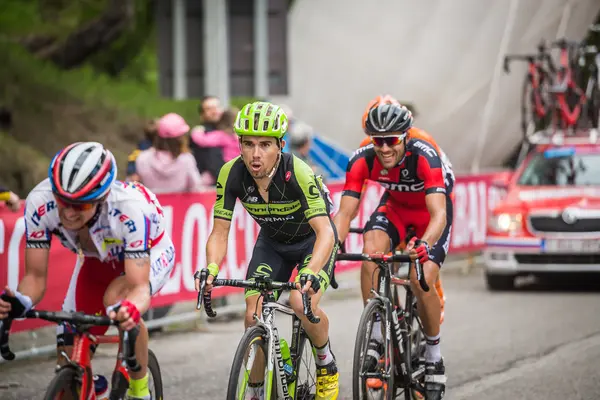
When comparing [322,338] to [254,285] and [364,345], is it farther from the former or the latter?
[254,285]

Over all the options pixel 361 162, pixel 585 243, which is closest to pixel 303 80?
pixel 585 243

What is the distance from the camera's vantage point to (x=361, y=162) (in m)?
8.09

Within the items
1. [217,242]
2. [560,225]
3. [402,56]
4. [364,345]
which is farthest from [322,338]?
[402,56]

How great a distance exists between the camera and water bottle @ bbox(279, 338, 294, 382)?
6.43m

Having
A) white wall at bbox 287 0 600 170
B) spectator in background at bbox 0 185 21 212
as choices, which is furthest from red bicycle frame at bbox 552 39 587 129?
spectator in background at bbox 0 185 21 212

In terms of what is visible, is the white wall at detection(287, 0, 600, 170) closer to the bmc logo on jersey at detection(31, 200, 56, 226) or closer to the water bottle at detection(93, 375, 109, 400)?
the water bottle at detection(93, 375, 109, 400)

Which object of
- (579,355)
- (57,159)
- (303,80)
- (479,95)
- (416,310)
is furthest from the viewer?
(479,95)

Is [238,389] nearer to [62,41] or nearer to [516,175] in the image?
[516,175]

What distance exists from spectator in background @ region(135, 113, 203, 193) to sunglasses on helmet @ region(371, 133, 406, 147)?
12.7 ft

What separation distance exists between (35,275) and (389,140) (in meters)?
2.73

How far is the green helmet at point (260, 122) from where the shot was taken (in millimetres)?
6430

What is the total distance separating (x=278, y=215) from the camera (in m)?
6.77

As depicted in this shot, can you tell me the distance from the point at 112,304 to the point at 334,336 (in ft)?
17.3

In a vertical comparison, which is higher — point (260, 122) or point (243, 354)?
point (260, 122)
